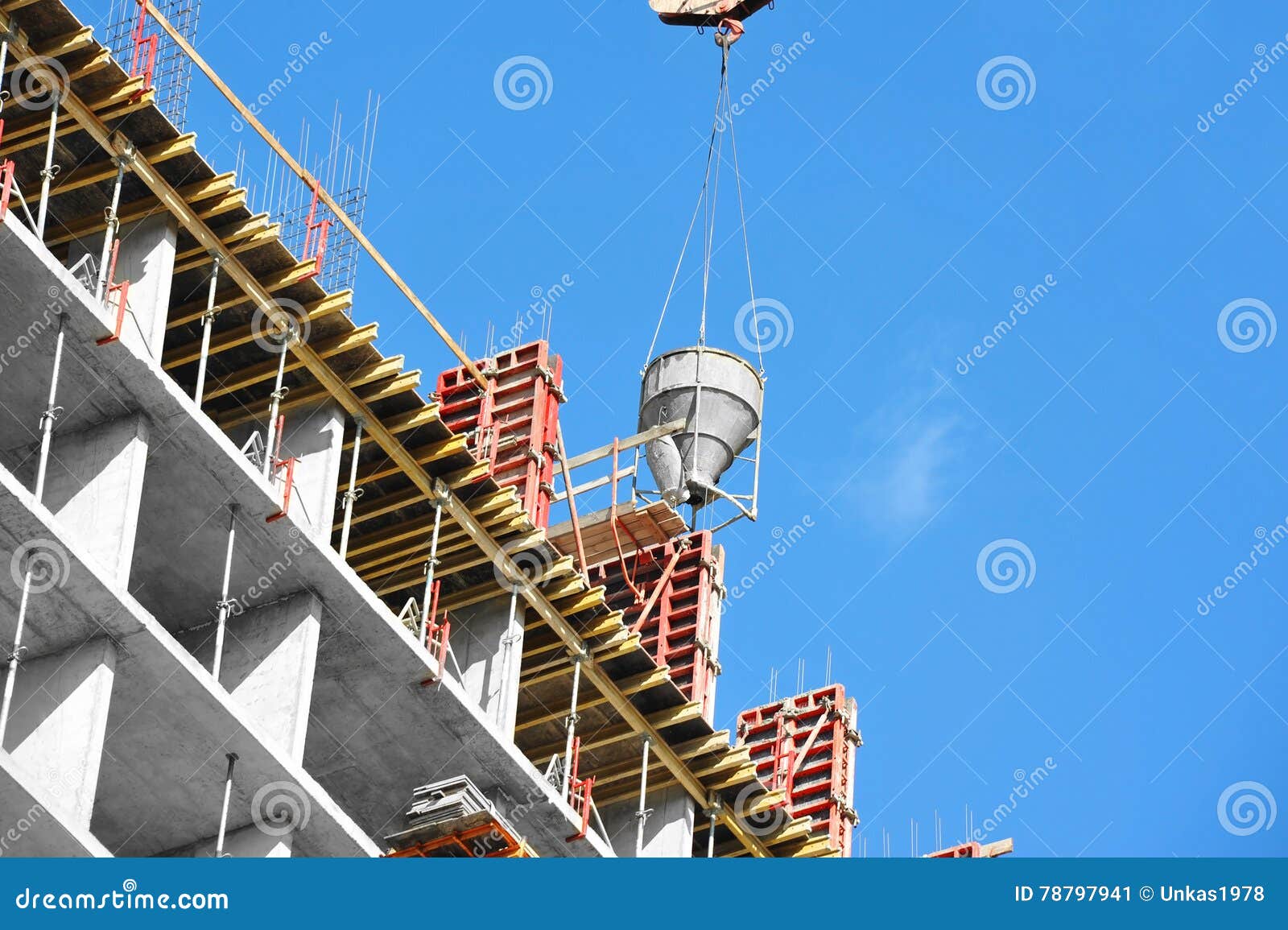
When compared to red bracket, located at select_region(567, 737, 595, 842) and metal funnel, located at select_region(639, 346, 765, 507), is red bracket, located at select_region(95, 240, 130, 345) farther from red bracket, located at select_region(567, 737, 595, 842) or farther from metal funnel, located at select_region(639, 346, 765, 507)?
metal funnel, located at select_region(639, 346, 765, 507)

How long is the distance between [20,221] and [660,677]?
15079 mm

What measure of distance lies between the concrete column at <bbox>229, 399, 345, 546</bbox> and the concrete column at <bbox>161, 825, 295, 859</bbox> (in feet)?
15.4

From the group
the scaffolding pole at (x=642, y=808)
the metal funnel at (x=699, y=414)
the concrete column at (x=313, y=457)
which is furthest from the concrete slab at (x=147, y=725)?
the metal funnel at (x=699, y=414)

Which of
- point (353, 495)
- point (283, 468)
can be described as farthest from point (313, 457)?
point (353, 495)

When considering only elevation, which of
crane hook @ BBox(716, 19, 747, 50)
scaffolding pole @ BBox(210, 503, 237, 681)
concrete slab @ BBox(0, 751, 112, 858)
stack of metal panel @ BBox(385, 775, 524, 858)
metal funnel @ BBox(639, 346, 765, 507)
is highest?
crane hook @ BBox(716, 19, 747, 50)

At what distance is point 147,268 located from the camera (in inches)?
1774

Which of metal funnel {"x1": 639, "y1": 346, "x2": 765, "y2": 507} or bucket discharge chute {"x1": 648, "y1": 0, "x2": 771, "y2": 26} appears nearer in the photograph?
bucket discharge chute {"x1": 648, "y1": 0, "x2": 771, "y2": 26}

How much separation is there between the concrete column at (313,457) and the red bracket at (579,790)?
665 cm

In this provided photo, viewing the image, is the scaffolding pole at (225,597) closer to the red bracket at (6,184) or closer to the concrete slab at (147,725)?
the concrete slab at (147,725)

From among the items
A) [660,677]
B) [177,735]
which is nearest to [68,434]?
[177,735]

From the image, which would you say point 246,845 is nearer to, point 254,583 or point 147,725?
point 147,725

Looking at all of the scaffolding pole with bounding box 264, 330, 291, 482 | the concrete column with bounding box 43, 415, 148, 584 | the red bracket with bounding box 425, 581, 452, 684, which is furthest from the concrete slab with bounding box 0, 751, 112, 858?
the red bracket with bounding box 425, 581, 452, 684

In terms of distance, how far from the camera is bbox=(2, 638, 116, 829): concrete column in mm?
40375

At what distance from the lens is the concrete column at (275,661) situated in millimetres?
44969
